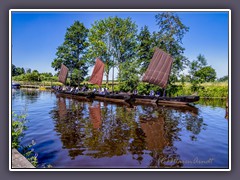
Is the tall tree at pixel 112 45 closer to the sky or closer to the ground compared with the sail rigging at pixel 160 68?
closer to the sky

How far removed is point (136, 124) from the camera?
10023 millimetres

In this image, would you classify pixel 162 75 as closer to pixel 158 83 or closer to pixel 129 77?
pixel 158 83

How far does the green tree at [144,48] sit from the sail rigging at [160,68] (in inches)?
256

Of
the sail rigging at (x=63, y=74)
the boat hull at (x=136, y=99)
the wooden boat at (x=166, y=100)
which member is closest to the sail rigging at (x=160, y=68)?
the wooden boat at (x=166, y=100)

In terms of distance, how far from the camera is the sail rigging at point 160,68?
1792 cm

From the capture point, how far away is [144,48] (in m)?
26.6

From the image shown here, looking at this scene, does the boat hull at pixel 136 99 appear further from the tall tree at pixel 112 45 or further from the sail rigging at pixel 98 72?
the tall tree at pixel 112 45

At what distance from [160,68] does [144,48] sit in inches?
Result: 352

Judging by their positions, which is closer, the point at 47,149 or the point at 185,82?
the point at 47,149

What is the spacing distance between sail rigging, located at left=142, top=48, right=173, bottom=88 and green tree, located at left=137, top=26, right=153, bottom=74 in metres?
6.50
